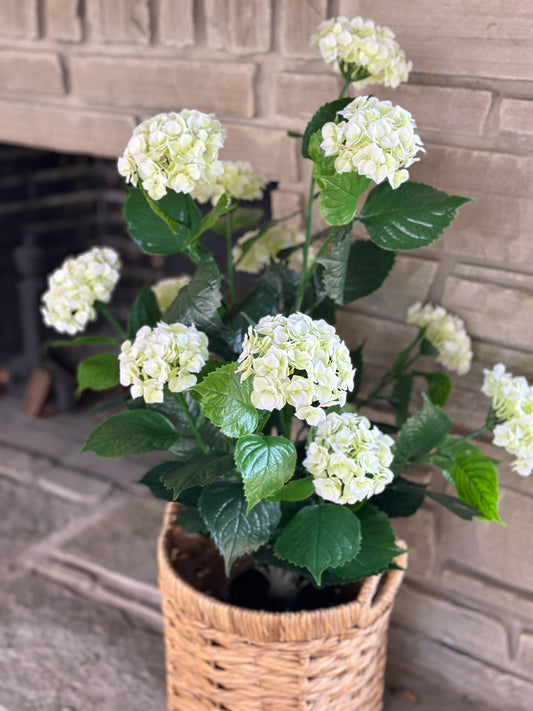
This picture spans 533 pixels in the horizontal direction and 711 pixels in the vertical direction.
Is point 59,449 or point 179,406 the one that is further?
point 59,449

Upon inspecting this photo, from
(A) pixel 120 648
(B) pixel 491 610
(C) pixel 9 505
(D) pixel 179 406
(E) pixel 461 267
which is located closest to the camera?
(D) pixel 179 406

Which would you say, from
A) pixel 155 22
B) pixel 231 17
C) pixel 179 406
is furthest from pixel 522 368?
pixel 155 22

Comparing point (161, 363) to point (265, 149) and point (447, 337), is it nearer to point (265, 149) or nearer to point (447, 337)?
point (447, 337)

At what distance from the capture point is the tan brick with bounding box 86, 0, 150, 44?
4.02 feet

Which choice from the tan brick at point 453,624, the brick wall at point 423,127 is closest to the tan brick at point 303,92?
the brick wall at point 423,127

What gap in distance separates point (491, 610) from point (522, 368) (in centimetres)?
41

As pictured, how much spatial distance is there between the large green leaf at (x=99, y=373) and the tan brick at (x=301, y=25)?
53 centimetres

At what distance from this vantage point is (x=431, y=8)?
0.97m

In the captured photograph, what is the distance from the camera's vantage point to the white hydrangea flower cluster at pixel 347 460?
2.66ft

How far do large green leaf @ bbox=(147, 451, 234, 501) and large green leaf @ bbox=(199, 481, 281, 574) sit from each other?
27 mm

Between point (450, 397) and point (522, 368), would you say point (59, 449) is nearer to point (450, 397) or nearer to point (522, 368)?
point (450, 397)

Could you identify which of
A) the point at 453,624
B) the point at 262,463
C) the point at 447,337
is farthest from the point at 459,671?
the point at 262,463

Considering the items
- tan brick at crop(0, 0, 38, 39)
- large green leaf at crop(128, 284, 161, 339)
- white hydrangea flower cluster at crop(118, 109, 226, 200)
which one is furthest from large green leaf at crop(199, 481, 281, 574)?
tan brick at crop(0, 0, 38, 39)

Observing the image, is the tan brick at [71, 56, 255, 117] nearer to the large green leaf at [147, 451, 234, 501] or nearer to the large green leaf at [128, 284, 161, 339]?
the large green leaf at [128, 284, 161, 339]
